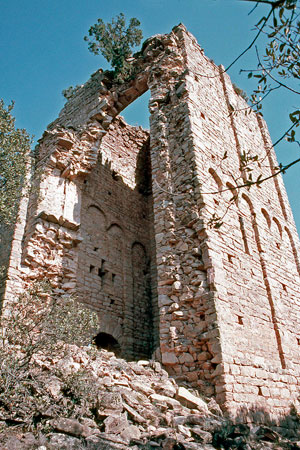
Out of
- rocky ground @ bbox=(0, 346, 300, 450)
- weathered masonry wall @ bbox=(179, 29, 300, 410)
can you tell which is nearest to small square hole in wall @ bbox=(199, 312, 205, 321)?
weathered masonry wall @ bbox=(179, 29, 300, 410)

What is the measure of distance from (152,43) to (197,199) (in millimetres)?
6084

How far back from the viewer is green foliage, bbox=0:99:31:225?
7441 millimetres

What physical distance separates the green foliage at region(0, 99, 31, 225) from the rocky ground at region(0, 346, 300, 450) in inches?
125

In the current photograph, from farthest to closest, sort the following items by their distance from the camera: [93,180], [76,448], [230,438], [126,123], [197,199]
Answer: [126,123] → [93,180] → [197,199] → [230,438] → [76,448]

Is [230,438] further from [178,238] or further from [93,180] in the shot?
[93,180]

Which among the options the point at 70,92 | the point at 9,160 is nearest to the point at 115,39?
the point at 70,92

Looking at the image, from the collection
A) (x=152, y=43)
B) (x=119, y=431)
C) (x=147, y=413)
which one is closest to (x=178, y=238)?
(x=147, y=413)

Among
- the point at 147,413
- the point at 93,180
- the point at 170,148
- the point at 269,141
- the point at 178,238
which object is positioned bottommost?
the point at 147,413

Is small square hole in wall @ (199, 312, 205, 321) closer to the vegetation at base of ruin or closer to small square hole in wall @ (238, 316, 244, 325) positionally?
small square hole in wall @ (238, 316, 244, 325)

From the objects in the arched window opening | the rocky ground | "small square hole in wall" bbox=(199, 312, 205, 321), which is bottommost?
the rocky ground

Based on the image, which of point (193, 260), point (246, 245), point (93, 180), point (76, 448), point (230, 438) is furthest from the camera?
point (93, 180)

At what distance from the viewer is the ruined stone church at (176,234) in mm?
6660

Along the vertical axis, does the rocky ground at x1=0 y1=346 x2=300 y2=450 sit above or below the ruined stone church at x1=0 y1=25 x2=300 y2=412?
below

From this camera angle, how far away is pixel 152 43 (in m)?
11.3
